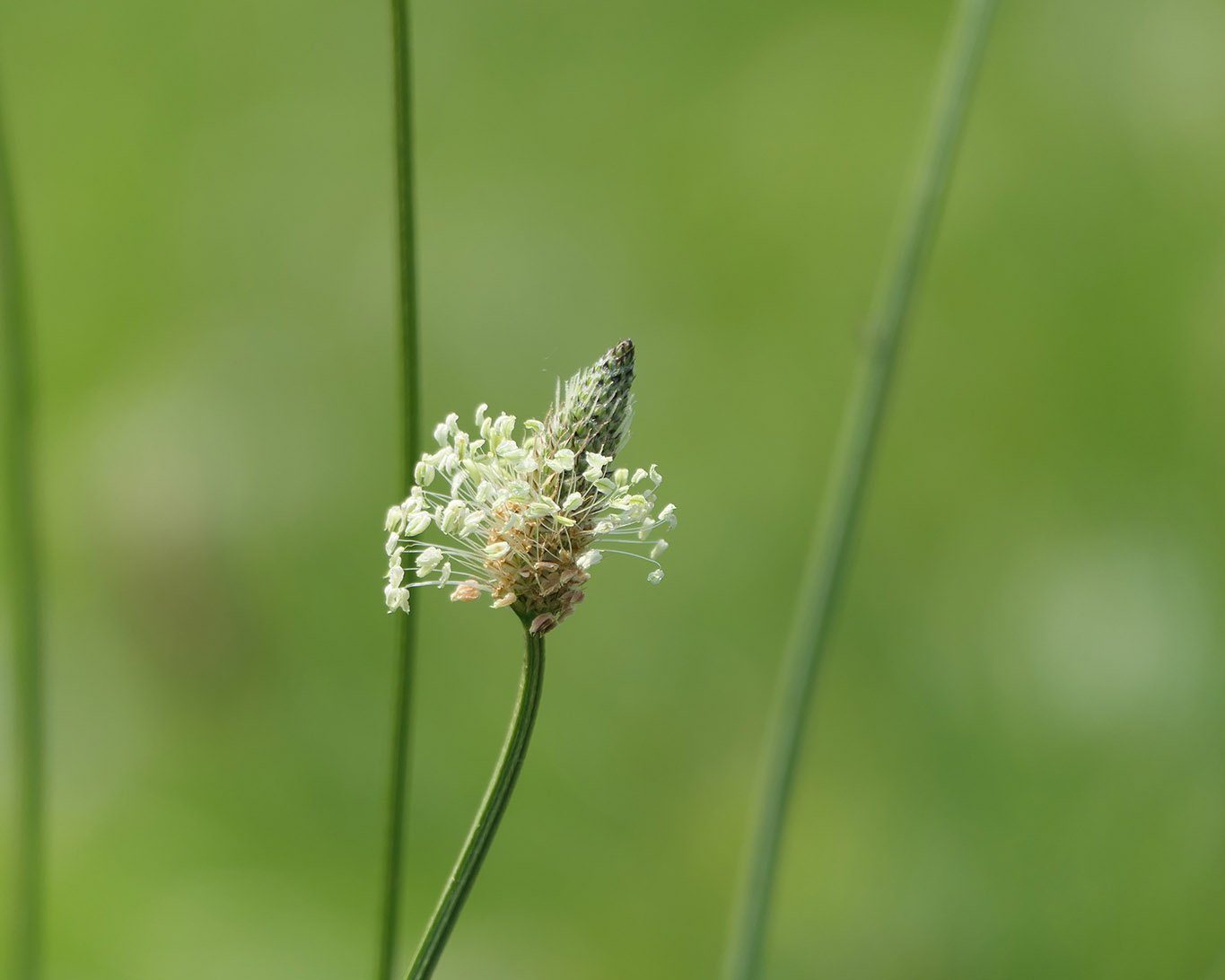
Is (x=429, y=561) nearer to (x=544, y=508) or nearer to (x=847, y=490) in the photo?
(x=544, y=508)

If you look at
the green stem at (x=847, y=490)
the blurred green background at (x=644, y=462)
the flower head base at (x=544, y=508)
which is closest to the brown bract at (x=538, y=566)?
the flower head base at (x=544, y=508)

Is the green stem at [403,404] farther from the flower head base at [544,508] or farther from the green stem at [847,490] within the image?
the green stem at [847,490]

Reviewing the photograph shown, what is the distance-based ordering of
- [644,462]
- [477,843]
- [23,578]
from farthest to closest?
[644,462] → [23,578] → [477,843]

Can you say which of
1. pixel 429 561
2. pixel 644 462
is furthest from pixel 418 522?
pixel 644 462

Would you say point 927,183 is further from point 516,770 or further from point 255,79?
point 255,79

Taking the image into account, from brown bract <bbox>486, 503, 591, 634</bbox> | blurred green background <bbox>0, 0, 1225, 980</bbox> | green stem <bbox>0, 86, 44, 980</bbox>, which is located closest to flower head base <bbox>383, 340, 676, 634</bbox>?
→ brown bract <bbox>486, 503, 591, 634</bbox>
